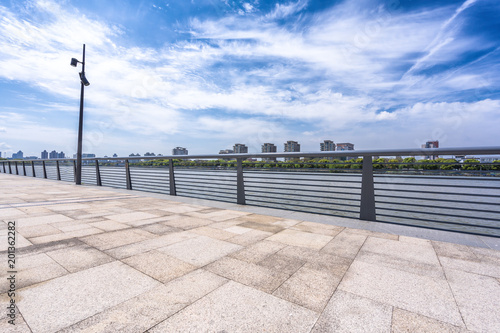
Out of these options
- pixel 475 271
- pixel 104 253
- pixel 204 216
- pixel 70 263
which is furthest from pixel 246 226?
pixel 475 271

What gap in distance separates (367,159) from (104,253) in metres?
4.28

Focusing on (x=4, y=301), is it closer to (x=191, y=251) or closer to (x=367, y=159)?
(x=191, y=251)

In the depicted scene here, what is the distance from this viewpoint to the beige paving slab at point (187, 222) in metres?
4.12

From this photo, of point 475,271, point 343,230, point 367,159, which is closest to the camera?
point 475,271

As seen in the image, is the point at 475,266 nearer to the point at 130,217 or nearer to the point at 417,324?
the point at 417,324

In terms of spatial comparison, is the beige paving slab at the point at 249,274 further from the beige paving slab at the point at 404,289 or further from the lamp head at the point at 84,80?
the lamp head at the point at 84,80

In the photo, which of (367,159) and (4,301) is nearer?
(4,301)

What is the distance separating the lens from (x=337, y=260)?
2.75 metres

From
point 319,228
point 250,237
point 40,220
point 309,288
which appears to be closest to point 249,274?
point 309,288

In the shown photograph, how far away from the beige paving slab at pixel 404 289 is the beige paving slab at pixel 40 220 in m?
4.74

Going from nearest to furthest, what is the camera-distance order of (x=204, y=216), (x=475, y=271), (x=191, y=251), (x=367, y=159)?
(x=475, y=271) < (x=191, y=251) < (x=367, y=159) < (x=204, y=216)

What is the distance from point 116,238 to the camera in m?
3.42

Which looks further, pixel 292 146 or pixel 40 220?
pixel 292 146

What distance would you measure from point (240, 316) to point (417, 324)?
1.21 m
